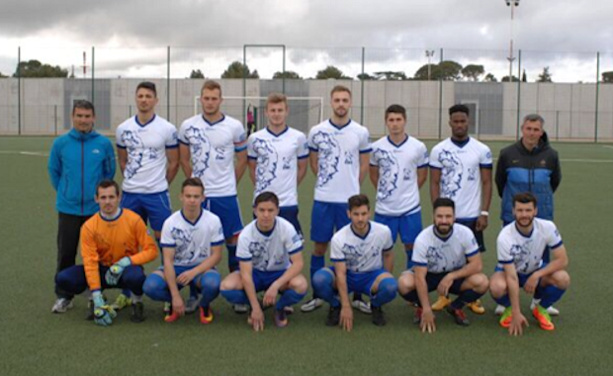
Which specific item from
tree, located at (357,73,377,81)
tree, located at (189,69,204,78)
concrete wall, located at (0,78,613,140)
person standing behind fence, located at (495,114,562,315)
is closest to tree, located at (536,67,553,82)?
concrete wall, located at (0,78,613,140)

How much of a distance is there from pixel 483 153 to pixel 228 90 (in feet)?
102

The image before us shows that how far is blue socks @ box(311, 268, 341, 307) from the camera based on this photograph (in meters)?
4.41

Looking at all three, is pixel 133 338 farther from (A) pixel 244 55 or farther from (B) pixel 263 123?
(A) pixel 244 55

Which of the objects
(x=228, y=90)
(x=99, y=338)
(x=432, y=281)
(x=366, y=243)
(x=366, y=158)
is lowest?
(x=99, y=338)

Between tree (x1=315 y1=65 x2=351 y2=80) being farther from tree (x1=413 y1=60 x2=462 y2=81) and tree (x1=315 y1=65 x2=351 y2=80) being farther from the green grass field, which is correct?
the green grass field

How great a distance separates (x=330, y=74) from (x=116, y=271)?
31.8 meters

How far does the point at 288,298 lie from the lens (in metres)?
4.36

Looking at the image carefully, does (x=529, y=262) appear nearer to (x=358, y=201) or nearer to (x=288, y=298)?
(x=358, y=201)

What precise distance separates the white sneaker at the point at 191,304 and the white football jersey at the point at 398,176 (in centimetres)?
159

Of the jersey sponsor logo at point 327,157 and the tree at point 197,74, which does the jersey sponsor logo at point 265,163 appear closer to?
the jersey sponsor logo at point 327,157

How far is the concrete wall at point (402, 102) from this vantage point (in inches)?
1393

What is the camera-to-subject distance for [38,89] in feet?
122

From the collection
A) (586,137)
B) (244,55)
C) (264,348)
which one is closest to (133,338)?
(264,348)

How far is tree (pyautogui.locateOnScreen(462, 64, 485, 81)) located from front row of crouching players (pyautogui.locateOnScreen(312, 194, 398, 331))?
113ft
